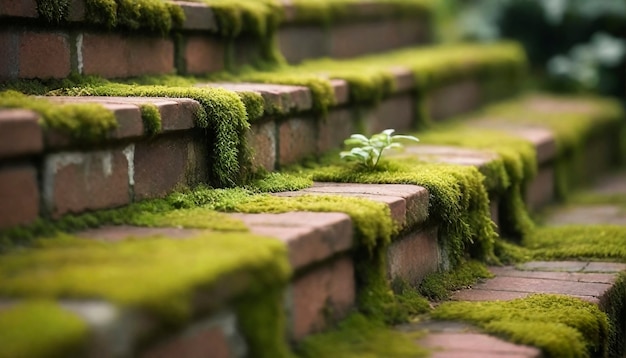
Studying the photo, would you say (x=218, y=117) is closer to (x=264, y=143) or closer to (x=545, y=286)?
(x=264, y=143)

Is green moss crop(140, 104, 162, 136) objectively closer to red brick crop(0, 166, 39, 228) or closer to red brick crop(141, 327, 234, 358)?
red brick crop(0, 166, 39, 228)

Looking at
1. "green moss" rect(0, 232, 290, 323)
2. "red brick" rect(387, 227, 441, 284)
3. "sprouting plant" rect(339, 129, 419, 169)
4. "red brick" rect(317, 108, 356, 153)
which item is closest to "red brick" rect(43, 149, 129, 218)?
"green moss" rect(0, 232, 290, 323)

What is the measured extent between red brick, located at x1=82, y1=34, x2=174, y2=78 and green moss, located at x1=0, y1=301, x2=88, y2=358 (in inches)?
60.2

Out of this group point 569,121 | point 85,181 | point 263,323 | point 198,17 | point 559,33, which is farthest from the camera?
point 559,33

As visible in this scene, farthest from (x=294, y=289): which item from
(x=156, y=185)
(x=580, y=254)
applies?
(x=580, y=254)

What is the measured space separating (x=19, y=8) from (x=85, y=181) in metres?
0.69

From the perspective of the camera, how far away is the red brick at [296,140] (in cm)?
336

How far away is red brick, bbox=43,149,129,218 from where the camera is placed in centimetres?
234

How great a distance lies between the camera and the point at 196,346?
6.54 feet

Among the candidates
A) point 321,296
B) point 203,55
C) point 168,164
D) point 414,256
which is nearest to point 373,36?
point 203,55

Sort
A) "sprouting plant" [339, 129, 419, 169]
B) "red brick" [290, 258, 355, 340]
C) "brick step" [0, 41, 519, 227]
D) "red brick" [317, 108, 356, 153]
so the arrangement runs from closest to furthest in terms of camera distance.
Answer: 1. "brick step" [0, 41, 519, 227]
2. "red brick" [290, 258, 355, 340]
3. "sprouting plant" [339, 129, 419, 169]
4. "red brick" [317, 108, 356, 153]

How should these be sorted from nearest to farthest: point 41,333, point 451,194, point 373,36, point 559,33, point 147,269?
point 41,333 < point 147,269 < point 451,194 < point 373,36 < point 559,33

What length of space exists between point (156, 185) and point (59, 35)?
2.10 feet

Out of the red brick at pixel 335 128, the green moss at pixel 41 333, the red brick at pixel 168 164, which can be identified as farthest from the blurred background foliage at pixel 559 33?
the green moss at pixel 41 333
